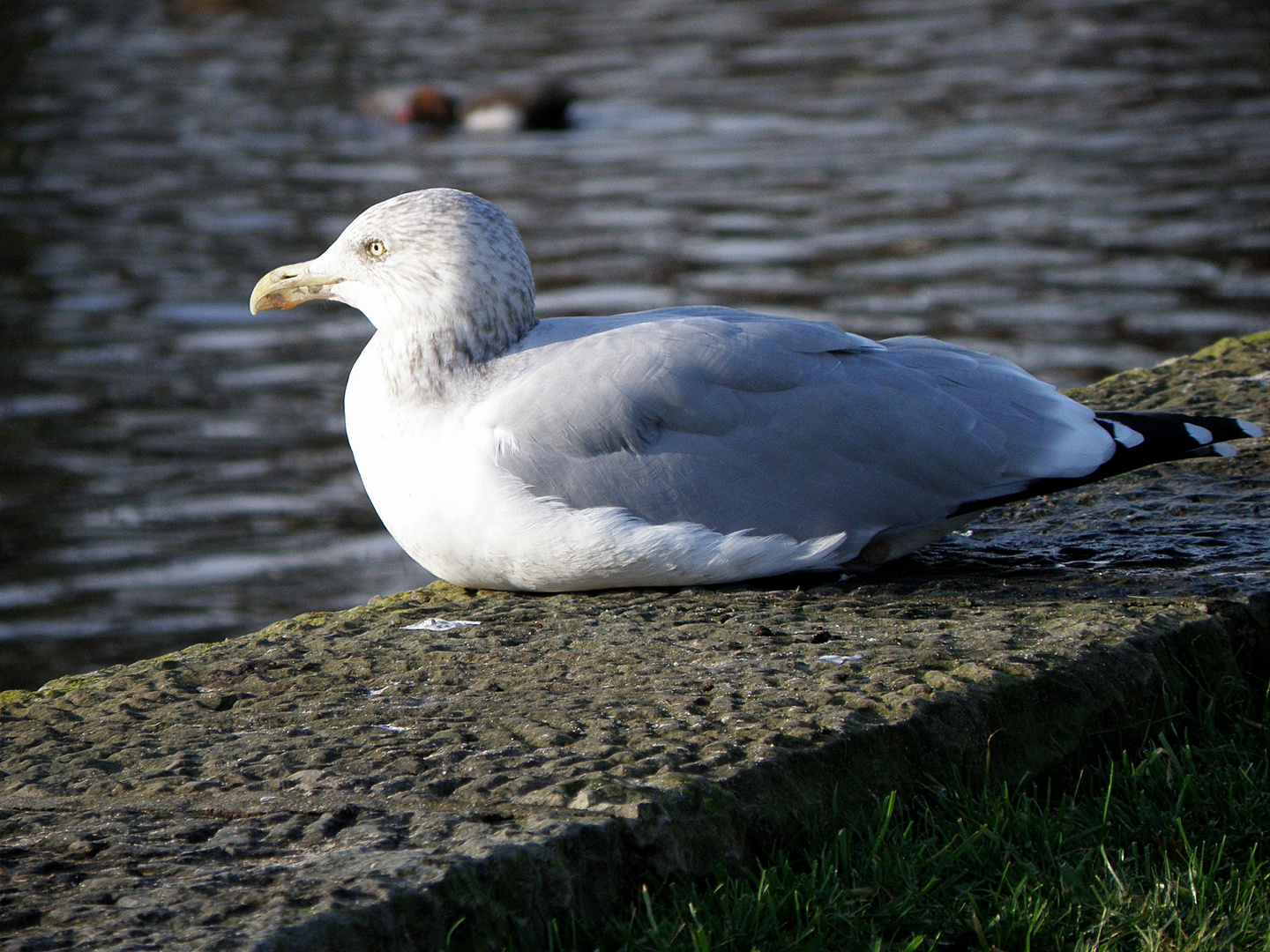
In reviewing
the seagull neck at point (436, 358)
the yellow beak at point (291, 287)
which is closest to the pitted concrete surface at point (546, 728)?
the seagull neck at point (436, 358)

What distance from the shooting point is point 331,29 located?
23.8 metres

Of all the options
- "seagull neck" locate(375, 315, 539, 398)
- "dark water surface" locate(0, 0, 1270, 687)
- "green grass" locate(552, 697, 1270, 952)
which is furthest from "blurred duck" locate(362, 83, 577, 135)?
"green grass" locate(552, 697, 1270, 952)

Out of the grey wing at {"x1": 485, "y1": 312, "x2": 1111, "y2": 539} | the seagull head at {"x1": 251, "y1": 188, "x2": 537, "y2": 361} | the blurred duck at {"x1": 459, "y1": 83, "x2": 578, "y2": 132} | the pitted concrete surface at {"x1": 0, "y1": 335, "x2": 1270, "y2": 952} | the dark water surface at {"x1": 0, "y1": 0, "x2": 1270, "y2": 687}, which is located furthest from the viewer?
the blurred duck at {"x1": 459, "y1": 83, "x2": 578, "y2": 132}

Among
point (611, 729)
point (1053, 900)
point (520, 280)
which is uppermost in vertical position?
point (520, 280)

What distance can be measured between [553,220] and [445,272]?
27.7 feet

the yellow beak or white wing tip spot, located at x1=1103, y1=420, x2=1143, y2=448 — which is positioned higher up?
the yellow beak

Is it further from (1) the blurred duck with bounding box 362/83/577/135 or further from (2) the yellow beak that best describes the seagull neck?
(1) the blurred duck with bounding box 362/83/577/135

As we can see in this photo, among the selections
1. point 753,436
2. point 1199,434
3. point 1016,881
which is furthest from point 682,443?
point 1016,881

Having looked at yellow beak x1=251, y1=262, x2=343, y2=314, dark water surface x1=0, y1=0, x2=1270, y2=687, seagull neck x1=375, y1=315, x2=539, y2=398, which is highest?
yellow beak x1=251, y1=262, x2=343, y2=314

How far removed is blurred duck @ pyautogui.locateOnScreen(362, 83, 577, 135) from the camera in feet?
54.4

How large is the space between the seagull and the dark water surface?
3.00m

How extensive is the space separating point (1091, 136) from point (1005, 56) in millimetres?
4542

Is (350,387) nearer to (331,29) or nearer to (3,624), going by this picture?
(3,624)

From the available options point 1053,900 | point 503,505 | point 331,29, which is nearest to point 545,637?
point 503,505
